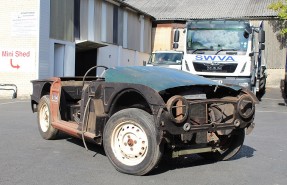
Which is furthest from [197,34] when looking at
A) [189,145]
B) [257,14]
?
[257,14]

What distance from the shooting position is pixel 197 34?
15.6 m

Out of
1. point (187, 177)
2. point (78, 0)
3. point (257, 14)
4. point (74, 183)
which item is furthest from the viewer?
point (257, 14)

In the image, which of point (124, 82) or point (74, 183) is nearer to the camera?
point (74, 183)

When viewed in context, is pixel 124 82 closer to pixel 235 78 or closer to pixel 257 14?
pixel 235 78

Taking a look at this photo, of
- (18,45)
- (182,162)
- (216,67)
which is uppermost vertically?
(18,45)

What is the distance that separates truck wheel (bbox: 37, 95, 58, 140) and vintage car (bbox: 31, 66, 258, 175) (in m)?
1.31

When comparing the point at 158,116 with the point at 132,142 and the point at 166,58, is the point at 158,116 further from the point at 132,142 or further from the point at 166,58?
the point at 166,58

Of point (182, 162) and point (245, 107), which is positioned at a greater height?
point (245, 107)

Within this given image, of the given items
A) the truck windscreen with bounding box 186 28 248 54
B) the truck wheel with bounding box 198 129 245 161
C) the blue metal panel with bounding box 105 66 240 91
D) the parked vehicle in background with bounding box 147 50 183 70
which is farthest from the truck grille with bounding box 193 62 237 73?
the blue metal panel with bounding box 105 66 240 91

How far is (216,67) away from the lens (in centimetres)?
1537

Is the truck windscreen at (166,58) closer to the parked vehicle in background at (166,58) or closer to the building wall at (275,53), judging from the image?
the parked vehicle in background at (166,58)

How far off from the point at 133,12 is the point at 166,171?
2621 cm

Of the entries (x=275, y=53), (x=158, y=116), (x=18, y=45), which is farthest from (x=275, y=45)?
(x=158, y=116)

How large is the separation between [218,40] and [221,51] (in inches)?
17.1
